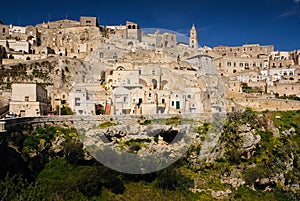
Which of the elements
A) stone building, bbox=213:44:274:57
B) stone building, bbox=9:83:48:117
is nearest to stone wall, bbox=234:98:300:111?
stone building, bbox=9:83:48:117

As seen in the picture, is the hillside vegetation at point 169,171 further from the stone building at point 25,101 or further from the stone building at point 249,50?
the stone building at point 249,50

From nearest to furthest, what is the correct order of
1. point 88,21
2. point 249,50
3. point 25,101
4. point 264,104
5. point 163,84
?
point 25,101 → point 264,104 → point 163,84 → point 88,21 → point 249,50

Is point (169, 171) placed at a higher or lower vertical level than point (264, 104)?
lower

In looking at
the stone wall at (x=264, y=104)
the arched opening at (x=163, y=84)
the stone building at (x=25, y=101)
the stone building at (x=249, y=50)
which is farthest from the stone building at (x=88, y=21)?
the stone wall at (x=264, y=104)

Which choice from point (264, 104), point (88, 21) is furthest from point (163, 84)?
point (88, 21)

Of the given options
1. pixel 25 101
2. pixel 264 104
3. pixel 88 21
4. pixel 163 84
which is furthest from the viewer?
pixel 88 21

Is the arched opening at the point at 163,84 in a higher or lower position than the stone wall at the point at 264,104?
higher

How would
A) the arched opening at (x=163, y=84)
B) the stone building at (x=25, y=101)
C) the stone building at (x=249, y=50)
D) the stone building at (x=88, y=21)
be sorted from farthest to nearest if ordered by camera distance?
the stone building at (x=249, y=50)
the stone building at (x=88, y=21)
the arched opening at (x=163, y=84)
the stone building at (x=25, y=101)

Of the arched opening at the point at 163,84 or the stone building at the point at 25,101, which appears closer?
the stone building at the point at 25,101

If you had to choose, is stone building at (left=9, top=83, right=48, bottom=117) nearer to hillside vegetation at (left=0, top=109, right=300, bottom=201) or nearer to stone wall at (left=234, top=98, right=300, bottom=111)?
hillside vegetation at (left=0, top=109, right=300, bottom=201)

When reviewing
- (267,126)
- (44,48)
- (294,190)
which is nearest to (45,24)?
(44,48)

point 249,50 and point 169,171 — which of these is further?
point 249,50

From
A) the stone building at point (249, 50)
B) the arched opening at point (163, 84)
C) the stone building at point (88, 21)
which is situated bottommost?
the arched opening at point (163, 84)

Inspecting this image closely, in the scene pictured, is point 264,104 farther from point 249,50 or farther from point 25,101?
point 249,50
